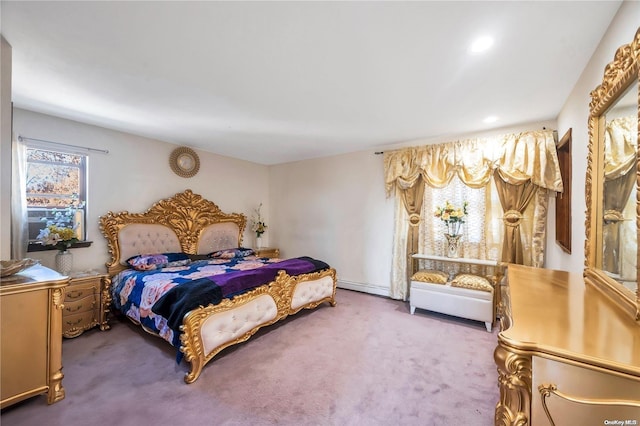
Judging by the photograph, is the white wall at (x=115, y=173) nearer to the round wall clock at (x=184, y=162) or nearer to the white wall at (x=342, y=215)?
the round wall clock at (x=184, y=162)

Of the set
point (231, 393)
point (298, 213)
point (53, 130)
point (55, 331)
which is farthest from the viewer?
point (298, 213)

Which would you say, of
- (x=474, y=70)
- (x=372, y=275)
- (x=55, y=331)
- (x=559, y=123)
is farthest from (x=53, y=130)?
(x=559, y=123)

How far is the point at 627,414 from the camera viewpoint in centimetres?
65

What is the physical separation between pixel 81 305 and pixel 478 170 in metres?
4.93

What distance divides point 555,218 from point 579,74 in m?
1.57

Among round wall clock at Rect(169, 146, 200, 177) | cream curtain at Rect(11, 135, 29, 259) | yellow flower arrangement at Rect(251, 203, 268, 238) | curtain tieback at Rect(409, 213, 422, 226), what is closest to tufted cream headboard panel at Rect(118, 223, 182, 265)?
cream curtain at Rect(11, 135, 29, 259)

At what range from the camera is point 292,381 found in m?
1.99

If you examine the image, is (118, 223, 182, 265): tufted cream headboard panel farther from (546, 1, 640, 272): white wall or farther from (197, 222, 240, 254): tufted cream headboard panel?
(546, 1, 640, 272): white wall

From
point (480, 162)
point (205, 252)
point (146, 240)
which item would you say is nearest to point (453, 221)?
point (480, 162)

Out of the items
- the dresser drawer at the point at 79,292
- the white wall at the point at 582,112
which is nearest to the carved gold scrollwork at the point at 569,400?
the white wall at the point at 582,112

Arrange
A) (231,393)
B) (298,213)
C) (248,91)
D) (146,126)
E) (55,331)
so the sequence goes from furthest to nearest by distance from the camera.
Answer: (298,213) → (146,126) → (248,91) → (231,393) → (55,331)

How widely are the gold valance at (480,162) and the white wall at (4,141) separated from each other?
3878 millimetres

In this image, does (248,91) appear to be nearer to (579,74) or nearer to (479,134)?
(579,74)

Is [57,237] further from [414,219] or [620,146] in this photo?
[620,146]
